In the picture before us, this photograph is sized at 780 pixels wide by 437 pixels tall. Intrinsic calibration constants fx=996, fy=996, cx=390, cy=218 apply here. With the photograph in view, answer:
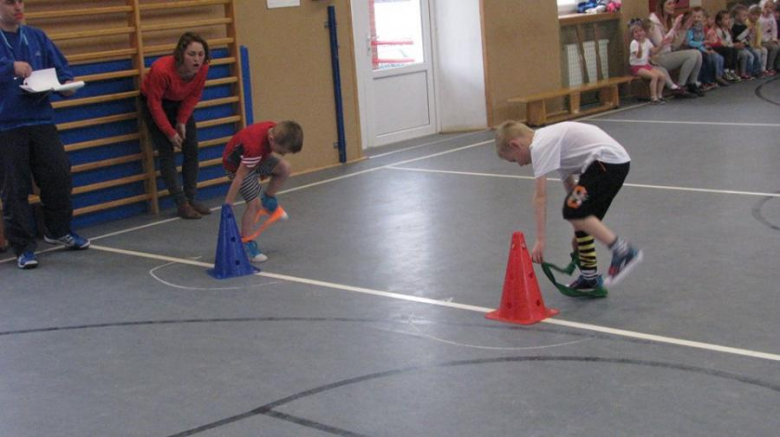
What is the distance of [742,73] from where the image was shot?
14805 millimetres

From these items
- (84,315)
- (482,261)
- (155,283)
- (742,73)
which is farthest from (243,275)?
(742,73)

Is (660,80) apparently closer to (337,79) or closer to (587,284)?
(337,79)

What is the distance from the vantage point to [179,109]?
7.70 meters

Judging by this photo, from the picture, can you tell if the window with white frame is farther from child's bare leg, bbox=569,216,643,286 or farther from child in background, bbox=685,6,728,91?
child's bare leg, bbox=569,216,643,286

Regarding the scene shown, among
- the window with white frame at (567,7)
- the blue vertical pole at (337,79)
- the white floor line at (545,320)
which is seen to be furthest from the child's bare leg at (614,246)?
the window with white frame at (567,7)

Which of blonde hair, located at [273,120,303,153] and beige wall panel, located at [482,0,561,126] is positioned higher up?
beige wall panel, located at [482,0,561,126]

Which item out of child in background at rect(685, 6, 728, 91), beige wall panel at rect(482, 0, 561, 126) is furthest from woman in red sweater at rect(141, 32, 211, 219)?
child in background at rect(685, 6, 728, 91)

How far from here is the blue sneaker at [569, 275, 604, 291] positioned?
4.98m

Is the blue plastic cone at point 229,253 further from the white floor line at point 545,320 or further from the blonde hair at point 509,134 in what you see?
the blonde hair at point 509,134

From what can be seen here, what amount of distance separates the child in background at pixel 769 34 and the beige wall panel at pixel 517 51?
15.7ft

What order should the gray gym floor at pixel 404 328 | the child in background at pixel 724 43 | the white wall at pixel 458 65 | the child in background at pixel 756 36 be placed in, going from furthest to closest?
the child in background at pixel 756 36 → the child in background at pixel 724 43 → the white wall at pixel 458 65 → the gray gym floor at pixel 404 328

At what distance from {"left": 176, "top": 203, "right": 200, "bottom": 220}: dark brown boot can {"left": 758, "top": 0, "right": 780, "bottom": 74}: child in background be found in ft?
35.8

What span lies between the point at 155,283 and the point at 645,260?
2.84m

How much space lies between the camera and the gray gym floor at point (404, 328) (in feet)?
12.1
